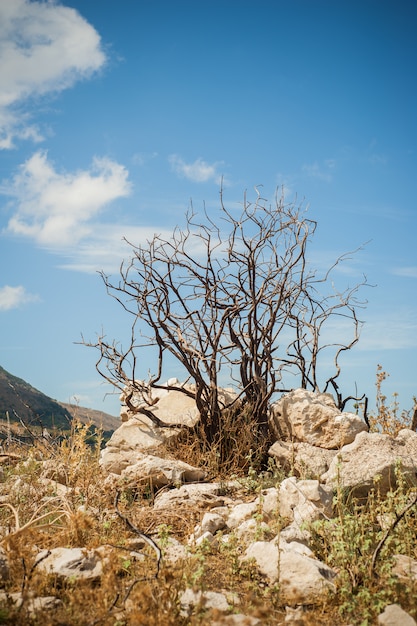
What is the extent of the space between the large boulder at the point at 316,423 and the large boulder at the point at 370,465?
0.48 meters

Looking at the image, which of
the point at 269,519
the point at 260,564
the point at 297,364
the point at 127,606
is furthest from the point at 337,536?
the point at 297,364

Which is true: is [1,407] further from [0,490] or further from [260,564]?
[260,564]

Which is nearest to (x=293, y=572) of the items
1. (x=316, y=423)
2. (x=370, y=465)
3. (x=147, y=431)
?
(x=370, y=465)

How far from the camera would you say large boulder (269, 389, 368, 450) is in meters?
7.55

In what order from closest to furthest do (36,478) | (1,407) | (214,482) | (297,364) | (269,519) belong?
(269,519) → (36,478) → (214,482) → (297,364) → (1,407)

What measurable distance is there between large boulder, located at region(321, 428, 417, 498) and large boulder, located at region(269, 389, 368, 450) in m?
0.48

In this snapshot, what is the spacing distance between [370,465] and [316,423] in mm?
1484

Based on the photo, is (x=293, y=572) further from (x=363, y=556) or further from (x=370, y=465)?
(x=370, y=465)

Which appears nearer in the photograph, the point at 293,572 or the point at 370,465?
the point at 293,572

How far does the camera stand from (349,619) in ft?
12.1

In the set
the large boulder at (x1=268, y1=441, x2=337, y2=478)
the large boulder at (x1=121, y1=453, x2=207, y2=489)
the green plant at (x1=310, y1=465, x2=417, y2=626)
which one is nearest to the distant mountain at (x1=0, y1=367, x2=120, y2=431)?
the large boulder at (x1=268, y1=441, x2=337, y2=478)

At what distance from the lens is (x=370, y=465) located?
622cm

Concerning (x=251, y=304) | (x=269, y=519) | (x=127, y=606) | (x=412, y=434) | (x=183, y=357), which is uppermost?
(x=251, y=304)

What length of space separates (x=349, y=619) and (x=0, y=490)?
4835 mm
